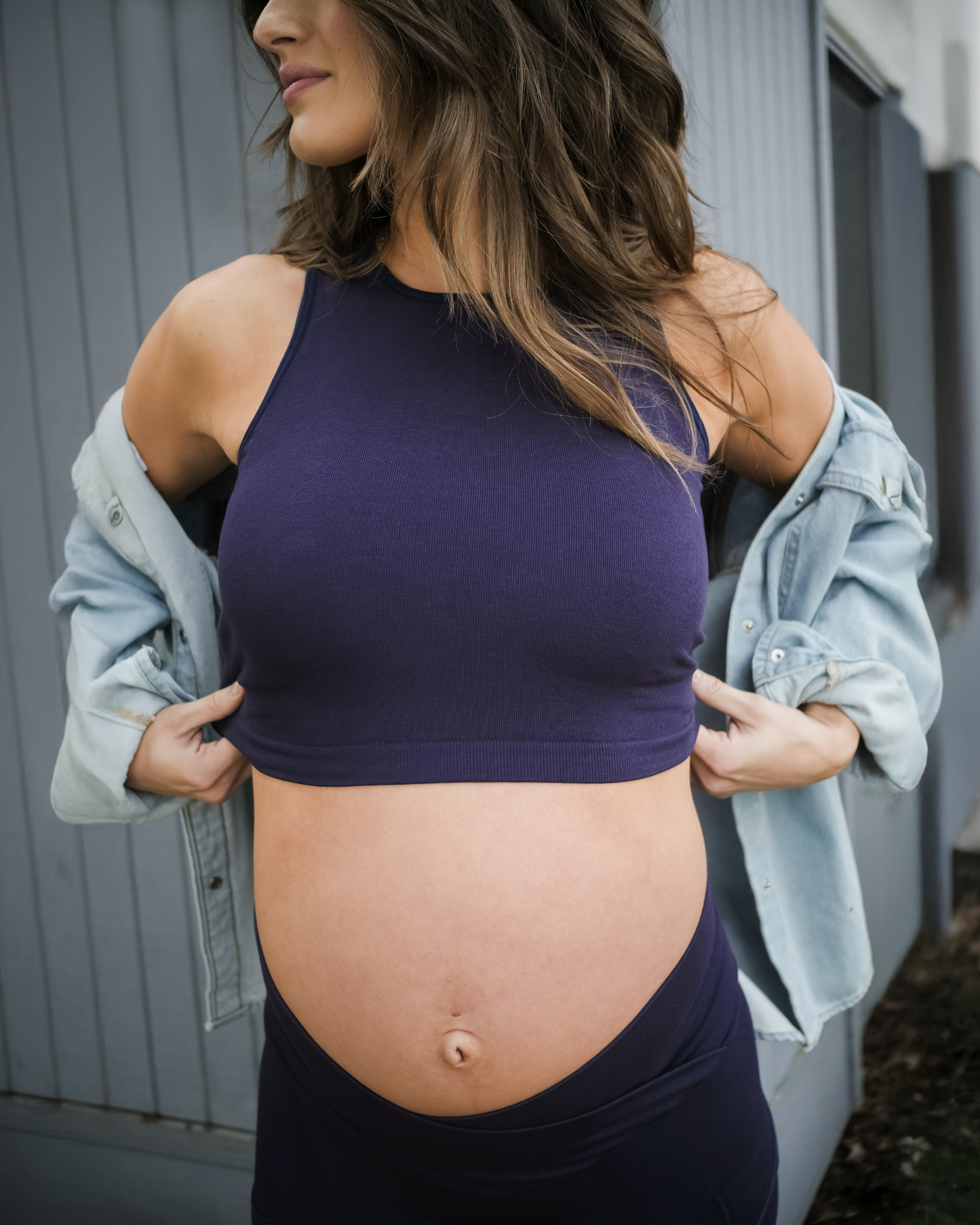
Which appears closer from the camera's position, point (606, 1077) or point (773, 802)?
point (606, 1077)

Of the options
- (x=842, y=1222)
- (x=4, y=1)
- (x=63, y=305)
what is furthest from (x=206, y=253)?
(x=842, y=1222)

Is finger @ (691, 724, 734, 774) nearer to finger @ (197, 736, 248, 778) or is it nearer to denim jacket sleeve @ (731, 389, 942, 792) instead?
denim jacket sleeve @ (731, 389, 942, 792)

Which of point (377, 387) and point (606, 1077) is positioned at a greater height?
point (377, 387)

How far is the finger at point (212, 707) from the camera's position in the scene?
3.85ft

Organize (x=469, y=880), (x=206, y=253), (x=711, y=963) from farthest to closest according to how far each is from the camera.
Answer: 1. (x=206, y=253)
2. (x=711, y=963)
3. (x=469, y=880)

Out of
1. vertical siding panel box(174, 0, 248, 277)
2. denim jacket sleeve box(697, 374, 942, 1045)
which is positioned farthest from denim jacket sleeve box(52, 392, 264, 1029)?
denim jacket sleeve box(697, 374, 942, 1045)

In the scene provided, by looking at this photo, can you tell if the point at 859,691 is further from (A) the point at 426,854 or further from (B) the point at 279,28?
(B) the point at 279,28

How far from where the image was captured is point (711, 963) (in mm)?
1113

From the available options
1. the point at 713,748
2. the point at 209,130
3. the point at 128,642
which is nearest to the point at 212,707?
the point at 128,642

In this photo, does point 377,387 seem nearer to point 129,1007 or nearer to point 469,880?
point 469,880

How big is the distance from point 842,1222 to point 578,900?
2.21 meters

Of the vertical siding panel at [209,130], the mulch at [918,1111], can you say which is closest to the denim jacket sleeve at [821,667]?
the vertical siding panel at [209,130]

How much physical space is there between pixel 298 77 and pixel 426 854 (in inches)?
33.2

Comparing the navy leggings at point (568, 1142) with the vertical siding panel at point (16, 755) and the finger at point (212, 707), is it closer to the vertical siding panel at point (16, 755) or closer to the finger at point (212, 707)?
the finger at point (212, 707)
